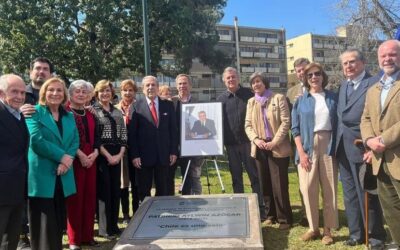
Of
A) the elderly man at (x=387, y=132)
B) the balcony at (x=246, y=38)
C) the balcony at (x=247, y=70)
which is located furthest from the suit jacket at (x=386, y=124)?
the balcony at (x=246, y=38)

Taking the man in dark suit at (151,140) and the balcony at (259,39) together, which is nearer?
the man in dark suit at (151,140)

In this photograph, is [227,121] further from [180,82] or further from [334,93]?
[334,93]

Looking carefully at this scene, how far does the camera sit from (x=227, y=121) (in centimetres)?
749

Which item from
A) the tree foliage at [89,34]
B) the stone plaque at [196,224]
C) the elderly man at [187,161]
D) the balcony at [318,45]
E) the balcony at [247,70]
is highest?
the balcony at [318,45]

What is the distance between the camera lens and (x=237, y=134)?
290 inches

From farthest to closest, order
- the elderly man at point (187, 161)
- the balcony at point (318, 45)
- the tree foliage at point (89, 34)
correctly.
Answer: the balcony at point (318, 45)
the tree foliage at point (89, 34)
the elderly man at point (187, 161)

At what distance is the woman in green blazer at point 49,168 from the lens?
4.98 metres

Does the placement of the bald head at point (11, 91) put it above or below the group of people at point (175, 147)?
above

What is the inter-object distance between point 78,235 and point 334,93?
3978mm

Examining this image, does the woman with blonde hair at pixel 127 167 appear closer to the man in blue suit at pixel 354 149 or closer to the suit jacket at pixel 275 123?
the suit jacket at pixel 275 123

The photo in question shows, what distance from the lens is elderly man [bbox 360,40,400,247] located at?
186 inches

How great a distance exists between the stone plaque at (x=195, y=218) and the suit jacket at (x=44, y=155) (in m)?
1.10

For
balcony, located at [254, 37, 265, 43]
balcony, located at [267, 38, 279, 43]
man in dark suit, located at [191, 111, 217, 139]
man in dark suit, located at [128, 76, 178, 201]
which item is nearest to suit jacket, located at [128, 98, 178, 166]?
man in dark suit, located at [128, 76, 178, 201]

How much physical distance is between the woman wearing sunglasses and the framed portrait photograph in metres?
1.72
